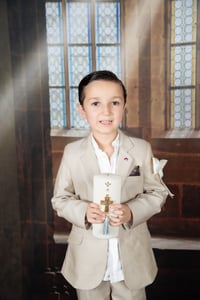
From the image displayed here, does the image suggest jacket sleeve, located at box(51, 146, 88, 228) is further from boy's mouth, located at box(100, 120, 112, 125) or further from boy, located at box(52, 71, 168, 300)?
boy's mouth, located at box(100, 120, 112, 125)

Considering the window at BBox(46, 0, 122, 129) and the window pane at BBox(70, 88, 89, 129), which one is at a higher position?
the window at BBox(46, 0, 122, 129)

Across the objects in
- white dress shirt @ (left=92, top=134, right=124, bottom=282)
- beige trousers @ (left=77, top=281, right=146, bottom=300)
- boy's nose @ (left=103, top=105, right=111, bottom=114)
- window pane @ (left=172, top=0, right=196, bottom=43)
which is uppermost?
window pane @ (left=172, top=0, right=196, bottom=43)

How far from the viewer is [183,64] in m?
2.09

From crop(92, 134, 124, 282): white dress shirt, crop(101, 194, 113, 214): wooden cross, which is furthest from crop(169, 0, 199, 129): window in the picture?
crop(101, 194, 113, 214): wooden cross

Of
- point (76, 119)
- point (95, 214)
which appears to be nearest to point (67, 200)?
point (95, 214)

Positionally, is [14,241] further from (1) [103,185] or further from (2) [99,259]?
(1) [103,185]

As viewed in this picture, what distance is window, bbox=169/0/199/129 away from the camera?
2.04 metres

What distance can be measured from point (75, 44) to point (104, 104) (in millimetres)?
697

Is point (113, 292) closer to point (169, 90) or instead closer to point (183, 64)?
point (169, 90)

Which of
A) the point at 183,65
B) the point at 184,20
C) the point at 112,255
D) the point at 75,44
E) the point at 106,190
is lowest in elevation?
the point at 112,255

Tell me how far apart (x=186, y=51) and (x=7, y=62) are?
3.46 ft

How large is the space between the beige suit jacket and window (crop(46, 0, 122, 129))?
542mm

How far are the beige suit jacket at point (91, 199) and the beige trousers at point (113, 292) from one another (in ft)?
0.21

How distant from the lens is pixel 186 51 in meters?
2.07
